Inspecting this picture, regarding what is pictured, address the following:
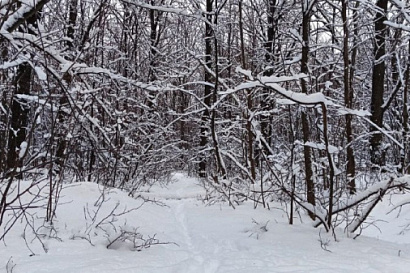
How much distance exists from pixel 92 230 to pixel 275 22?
9502mm

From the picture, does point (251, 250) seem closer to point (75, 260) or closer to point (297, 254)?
point (297, 254)

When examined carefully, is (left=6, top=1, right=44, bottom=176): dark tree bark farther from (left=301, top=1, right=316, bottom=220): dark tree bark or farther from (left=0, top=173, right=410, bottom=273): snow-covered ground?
(left=301, top=1, right=316, bottom=220): dark tree bark

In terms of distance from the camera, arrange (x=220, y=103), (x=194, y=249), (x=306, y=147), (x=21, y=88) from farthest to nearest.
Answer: (x=220, y=103)
(x=21, y=88)
(x=306, y=147)
(x=194, y=249)

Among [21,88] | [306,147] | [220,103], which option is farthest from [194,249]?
[220,103]

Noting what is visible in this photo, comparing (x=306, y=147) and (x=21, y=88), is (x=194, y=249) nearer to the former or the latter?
(x=306, y=147)

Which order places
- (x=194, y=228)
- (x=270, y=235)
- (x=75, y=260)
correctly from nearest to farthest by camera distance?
1. (x=75, y=260)
2. (x=270, y=235)
3. (x=194, y=228)

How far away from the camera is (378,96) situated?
1130cm

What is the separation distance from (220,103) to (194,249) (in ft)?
27.9

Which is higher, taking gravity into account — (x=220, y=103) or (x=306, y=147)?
(x=220, y=103)

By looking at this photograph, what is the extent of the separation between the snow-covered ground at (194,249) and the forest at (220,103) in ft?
1.01

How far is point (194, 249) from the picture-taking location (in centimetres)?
399

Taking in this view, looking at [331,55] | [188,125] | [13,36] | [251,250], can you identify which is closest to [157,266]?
[251,250]

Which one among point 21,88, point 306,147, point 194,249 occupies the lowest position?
point 194,249

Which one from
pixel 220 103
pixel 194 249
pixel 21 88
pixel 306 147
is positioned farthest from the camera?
pixel 220 103
